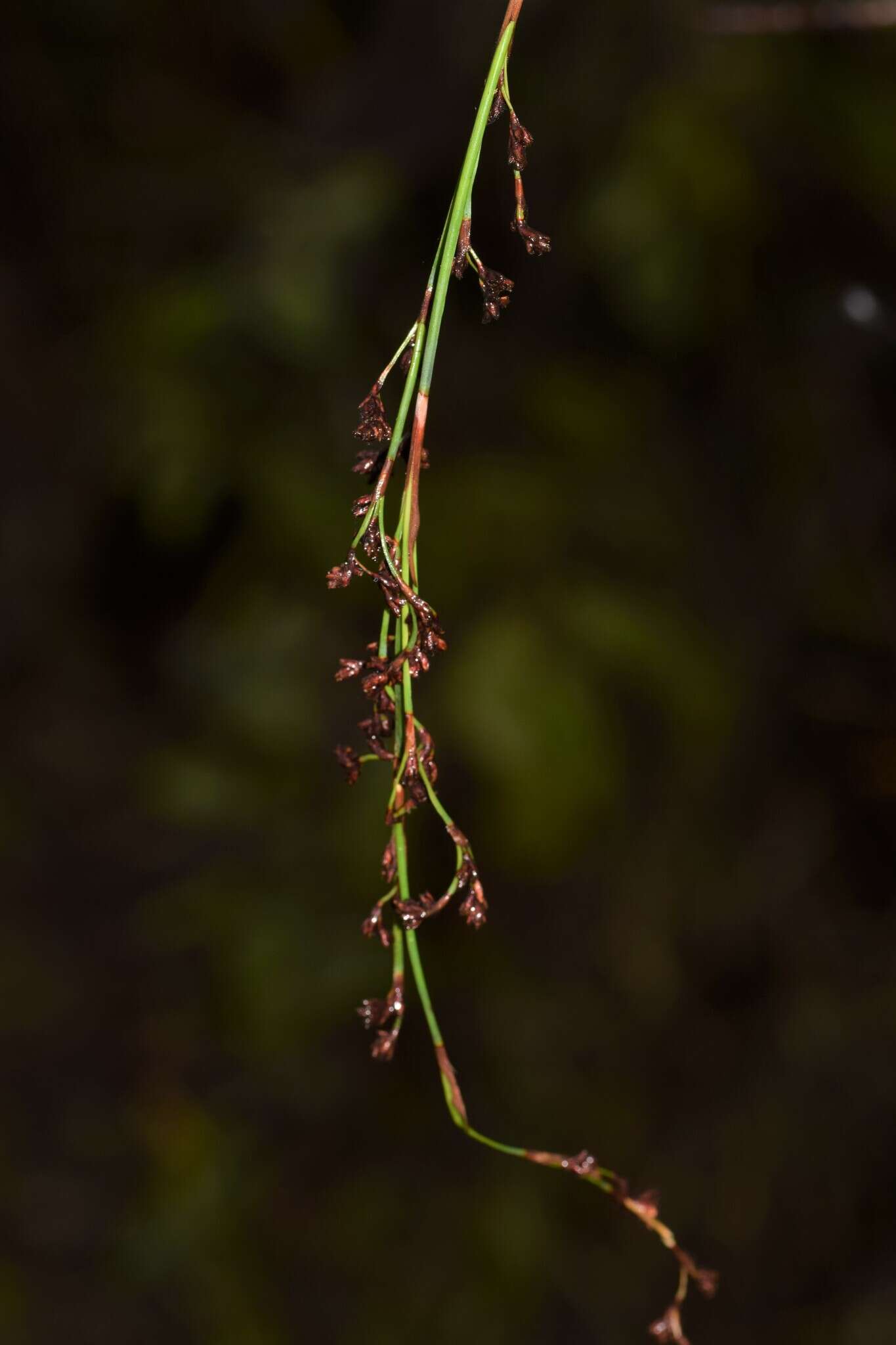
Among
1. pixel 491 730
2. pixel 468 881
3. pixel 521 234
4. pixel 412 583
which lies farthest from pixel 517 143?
pixel 491 730

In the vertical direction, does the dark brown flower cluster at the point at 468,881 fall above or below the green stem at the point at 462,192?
below

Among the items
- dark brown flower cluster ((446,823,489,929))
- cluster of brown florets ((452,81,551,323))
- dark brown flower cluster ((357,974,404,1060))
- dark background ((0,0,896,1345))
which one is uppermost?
cluster of brown florets ((452,81,551,323))

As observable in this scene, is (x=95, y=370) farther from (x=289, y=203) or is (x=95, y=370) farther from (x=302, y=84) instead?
(x=302, y=84)

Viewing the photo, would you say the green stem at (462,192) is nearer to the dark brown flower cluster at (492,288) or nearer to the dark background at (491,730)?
the dark brown flower cluster at (492,288)

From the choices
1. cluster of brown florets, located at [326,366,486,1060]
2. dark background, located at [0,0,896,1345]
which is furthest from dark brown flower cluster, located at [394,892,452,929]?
dark background, located at [0,0,896,1345]

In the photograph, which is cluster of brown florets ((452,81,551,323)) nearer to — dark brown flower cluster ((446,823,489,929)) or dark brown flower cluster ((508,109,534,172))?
dark brown flower cluster ((508,109,534,172))

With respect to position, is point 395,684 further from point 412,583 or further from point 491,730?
point 491,730

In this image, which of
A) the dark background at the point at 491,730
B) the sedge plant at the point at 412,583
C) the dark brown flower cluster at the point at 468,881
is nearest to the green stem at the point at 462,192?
the sedge plant at the point at 412,583

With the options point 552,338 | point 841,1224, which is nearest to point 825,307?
point 552,338
